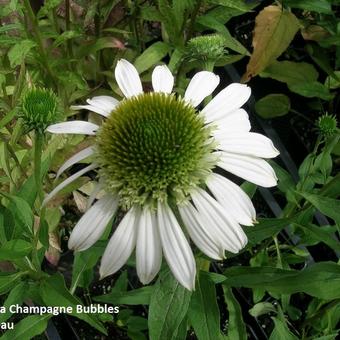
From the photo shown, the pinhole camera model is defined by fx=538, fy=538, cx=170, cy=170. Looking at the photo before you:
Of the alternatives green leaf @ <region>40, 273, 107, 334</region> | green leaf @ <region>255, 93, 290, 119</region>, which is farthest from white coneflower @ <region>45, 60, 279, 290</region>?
green leaf @ <region>255, 93, 290, 119</region>

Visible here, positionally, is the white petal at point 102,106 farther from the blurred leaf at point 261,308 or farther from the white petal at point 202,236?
the blurred leaf at point 261,308

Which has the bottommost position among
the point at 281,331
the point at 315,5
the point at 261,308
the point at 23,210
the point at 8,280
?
the point at 261,308

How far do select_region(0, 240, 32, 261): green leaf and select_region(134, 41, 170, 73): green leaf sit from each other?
0.53 m

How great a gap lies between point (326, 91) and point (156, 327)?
2.83 ft

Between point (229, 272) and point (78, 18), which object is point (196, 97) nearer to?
point (229, 272)

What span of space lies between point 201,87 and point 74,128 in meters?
0.17

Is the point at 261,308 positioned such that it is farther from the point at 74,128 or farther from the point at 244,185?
the point at 74,128

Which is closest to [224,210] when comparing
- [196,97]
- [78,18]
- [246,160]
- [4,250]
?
[246,160]

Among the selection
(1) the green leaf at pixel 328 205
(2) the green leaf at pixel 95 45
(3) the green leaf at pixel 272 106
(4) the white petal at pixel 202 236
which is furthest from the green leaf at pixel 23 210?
(3) the green leaf at pixel 272 106

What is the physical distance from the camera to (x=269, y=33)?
3.95ft

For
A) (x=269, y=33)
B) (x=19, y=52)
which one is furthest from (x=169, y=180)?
(x=269, y=33)

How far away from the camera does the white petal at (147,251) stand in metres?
0.58

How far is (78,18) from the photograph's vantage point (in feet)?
4.07

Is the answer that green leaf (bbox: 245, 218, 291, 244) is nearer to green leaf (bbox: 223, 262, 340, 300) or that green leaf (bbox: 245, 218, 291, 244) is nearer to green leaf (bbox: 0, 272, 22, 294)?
green leaf (bbox: 223, 262, 340, 300)
